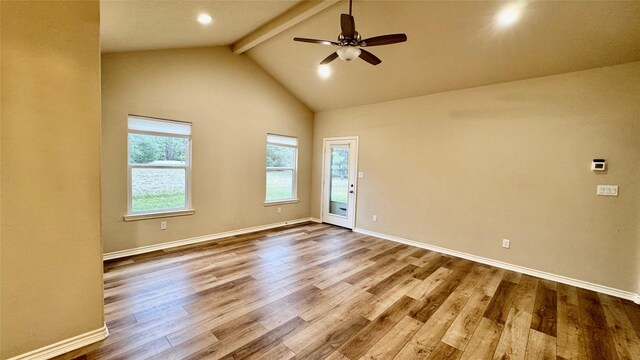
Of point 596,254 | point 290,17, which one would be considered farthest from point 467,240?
point 290,17

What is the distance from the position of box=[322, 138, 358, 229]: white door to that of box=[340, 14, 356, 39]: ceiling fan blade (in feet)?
10.3

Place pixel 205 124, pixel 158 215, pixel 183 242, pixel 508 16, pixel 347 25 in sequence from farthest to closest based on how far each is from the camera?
pixel 205 124 < pixel 183 242 < pixel 158 215 < pixel 508 16 < pixel 347 25

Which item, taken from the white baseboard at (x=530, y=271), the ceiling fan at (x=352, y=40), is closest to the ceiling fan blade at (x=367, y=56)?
the ceiling fan at (x=352, y=40)

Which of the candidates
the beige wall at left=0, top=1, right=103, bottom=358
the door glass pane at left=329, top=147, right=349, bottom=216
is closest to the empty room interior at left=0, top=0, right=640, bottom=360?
the beige wall at left=0, top=1, right=103, bottom=358

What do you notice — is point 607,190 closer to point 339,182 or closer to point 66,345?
point 339,182

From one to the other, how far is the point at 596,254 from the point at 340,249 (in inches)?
130

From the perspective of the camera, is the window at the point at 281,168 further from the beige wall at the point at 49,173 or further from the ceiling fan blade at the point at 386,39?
the beige wall at the point at 49,173

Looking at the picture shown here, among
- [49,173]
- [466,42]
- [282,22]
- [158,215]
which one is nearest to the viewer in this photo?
[49,173]

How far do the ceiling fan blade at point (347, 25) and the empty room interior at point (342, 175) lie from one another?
0.01m

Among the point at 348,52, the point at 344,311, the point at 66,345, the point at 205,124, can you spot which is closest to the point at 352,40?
the point at 348,52

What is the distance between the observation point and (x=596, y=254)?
3.16 metres

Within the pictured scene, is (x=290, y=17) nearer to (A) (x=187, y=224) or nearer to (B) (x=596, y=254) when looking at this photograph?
(A) (x=187, y=224)

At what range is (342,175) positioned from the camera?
588 cm

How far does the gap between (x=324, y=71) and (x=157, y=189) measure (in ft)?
11.3
